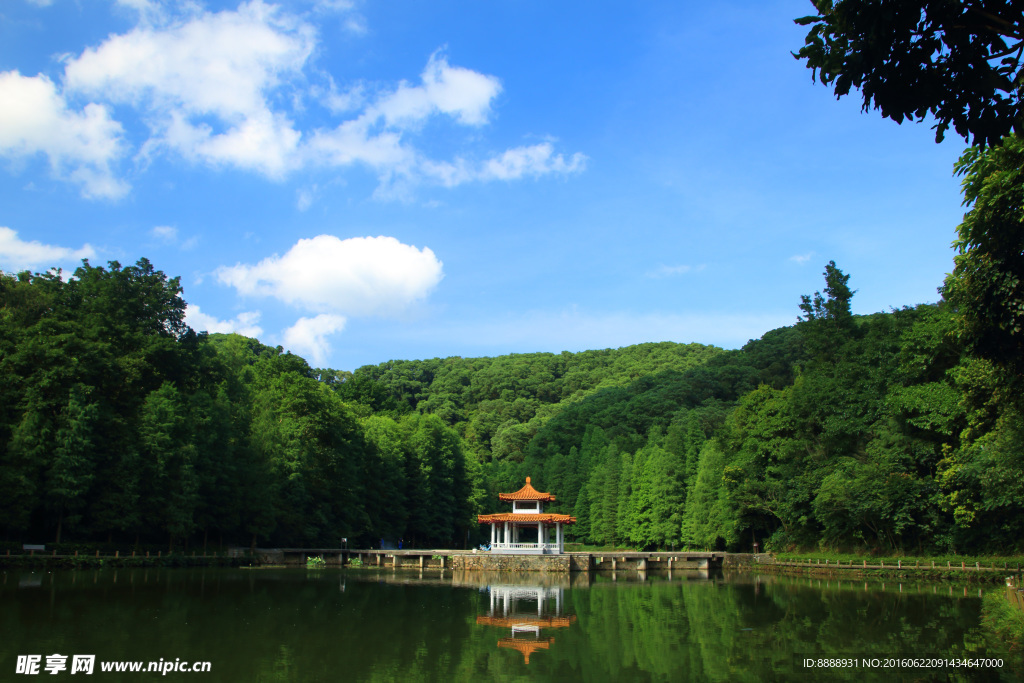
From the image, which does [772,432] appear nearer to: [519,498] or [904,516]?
[904,516]

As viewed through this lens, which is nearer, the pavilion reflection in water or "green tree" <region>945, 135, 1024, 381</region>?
"green tree" <region>945, 135, 1024, 381</region>

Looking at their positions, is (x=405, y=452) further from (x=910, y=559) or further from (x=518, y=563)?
(x=910, y=559)

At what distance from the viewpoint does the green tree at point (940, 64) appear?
6.22 metres

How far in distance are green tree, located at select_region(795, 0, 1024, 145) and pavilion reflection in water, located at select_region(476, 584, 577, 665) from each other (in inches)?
410

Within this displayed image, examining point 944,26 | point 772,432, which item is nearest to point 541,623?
point 944,26

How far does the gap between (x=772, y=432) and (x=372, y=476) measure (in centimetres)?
3071

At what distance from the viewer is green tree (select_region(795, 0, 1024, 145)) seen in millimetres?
6219

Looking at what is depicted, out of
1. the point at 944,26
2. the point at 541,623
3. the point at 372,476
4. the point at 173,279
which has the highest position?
the point at 173,279

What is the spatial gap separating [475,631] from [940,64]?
14.2m

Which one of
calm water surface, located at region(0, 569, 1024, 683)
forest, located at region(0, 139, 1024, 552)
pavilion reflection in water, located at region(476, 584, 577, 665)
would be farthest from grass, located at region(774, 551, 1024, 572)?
pavilion reflection in water, located at region(476, 584, 577, 665)

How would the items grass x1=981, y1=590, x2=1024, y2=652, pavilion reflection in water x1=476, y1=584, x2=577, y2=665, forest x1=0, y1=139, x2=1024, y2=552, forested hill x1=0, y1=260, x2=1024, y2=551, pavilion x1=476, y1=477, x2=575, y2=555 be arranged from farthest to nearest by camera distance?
pavilion x1=476, y1=477, x2=575, y2=555, forested hill x1=0, y1=260, x2=1024, y2=551, forest x1=0, y1=139, x2=1024, y2=552, pavilion reflection in water x1=476, y1=584, x2=577, y2=665, grass x1=981, y1=590, x2=1024, y2=652

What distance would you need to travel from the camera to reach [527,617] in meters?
19.1

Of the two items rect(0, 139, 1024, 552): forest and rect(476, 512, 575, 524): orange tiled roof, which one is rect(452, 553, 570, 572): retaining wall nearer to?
rect(476, 512, 575, 524): orange tiled roof

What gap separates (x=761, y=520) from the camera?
5059 centimetres
